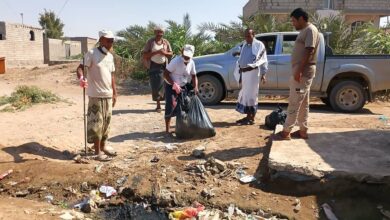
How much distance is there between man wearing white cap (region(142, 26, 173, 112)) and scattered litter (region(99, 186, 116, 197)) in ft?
13.2

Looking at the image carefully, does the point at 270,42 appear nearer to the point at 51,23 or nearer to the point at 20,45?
the point at 20,45

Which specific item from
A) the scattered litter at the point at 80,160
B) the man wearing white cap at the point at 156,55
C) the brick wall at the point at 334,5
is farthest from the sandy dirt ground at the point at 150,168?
the brick wall at the point at 334,5

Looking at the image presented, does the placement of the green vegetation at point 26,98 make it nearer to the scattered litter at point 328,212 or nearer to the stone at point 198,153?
the stone at point 198,153

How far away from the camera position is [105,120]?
18.5ft

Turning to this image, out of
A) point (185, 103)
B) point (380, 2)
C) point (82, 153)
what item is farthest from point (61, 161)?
point (380, 2)

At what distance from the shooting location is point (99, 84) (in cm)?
546

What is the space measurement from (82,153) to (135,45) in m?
12.1

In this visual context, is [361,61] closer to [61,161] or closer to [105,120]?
[105,120]

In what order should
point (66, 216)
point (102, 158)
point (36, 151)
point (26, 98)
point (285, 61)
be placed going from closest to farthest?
point (66, 216)
point (102, 158)
point (36, 151)
point (285, 61)
point (26, 98)

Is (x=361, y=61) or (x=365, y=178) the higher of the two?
(x=361, y=61)

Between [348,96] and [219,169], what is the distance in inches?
219

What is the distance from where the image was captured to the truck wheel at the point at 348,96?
953cm

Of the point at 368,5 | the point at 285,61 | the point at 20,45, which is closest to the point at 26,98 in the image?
the point at 285,61

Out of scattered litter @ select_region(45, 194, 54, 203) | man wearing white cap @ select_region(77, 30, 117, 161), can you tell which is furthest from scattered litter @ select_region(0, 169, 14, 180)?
man wearing white cap @ select_region(77, 30, 117, 161)
